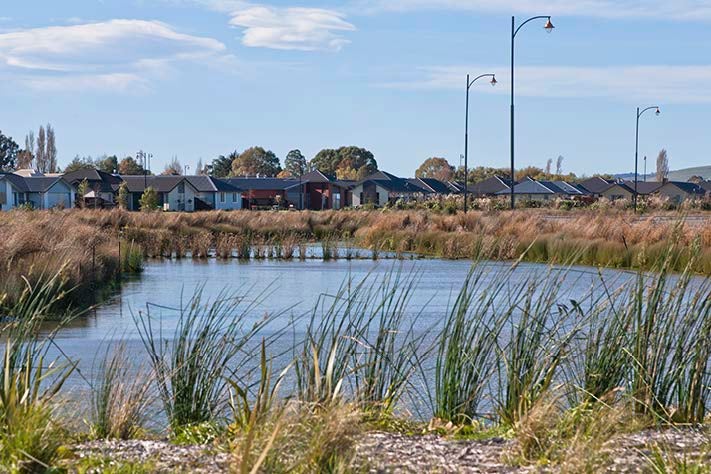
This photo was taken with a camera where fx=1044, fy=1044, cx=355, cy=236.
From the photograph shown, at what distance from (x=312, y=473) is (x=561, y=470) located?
1062 millimetres

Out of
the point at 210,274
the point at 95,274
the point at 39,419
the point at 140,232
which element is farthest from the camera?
the point at 140,232

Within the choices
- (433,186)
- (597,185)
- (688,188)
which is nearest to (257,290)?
(688,188)

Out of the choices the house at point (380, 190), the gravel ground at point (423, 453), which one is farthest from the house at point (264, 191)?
the gravel ground at point (423, 453)

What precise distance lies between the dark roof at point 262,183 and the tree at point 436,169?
42.3m

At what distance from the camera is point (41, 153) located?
377 ft

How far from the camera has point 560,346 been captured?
20.7ft

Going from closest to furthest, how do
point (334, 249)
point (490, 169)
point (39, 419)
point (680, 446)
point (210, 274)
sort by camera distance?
1. point (39, 419)
2. point (680, 446)
3. point (210, 274)
4. point (334, 249)
5. point (490, 169)

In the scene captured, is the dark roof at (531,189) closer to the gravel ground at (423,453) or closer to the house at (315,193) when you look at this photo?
the house at (315,193)

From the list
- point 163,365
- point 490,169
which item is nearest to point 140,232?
point 163,365

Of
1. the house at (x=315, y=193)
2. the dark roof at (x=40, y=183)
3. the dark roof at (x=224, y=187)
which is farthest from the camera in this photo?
the house at (x=315, y=193)

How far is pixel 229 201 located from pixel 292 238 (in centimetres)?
5173

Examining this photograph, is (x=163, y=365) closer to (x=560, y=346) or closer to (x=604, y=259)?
(x=560, y=346)

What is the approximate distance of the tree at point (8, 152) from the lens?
11188 cm

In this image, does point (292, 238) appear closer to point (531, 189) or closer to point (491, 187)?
point (531, 189)
